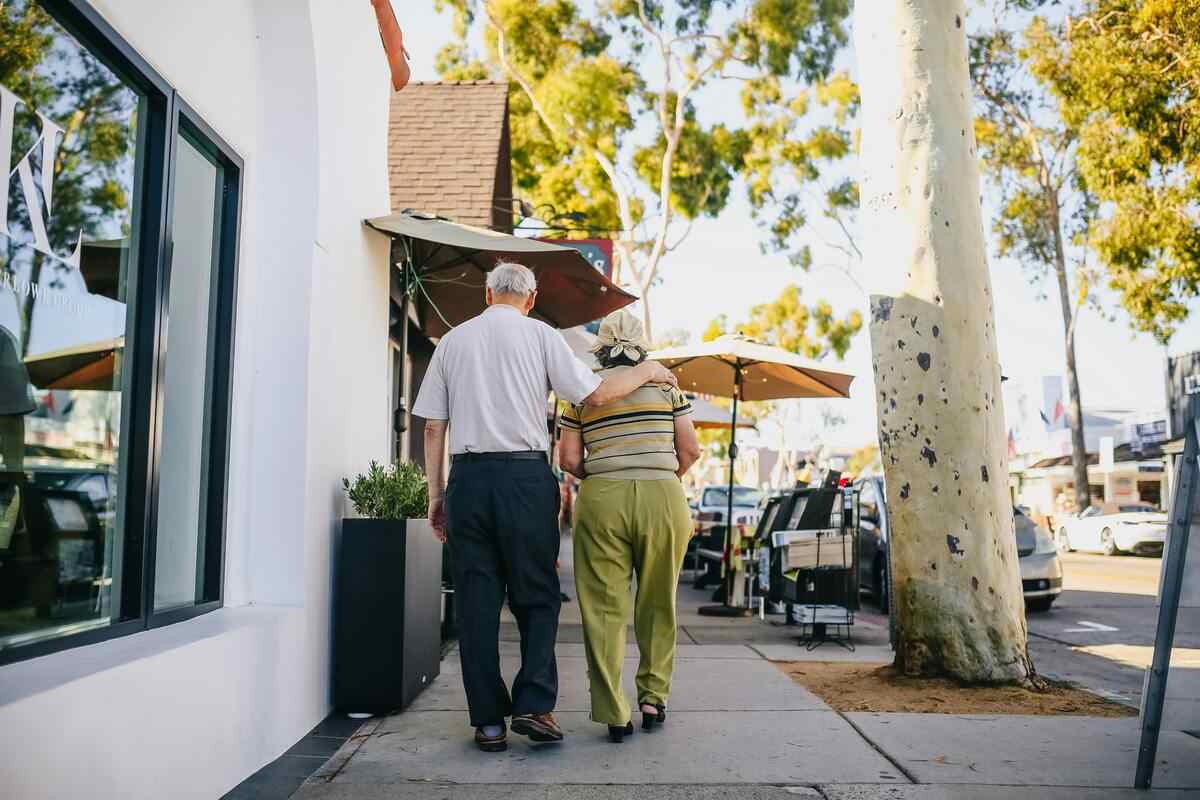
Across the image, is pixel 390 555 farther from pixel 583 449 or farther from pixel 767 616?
pixel 767 616

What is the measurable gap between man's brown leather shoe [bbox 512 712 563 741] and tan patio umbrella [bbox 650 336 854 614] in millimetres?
5607

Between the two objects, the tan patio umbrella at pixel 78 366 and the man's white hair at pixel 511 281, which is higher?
the man's white hair at pixel 511 281

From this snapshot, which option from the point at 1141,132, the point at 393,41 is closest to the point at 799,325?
the point at 1141,132

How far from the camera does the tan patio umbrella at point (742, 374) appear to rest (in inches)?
405

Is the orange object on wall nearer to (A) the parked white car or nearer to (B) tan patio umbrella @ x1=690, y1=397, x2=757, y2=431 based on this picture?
(B) tan patio umbrella @ x1=690, y1=397, x2=757, y2=431

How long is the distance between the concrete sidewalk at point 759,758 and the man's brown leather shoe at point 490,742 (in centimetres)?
5

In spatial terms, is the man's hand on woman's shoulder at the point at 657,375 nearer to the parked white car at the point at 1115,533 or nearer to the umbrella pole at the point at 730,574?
the umbrella pole at the point at 730,574

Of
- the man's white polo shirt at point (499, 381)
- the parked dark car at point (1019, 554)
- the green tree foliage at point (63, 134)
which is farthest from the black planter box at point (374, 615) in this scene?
the parked dark car at point (1019, 554)

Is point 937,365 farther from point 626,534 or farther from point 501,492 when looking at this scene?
point 501,492

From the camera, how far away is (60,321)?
3.58m

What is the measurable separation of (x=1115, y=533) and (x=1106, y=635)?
1686 centimetres

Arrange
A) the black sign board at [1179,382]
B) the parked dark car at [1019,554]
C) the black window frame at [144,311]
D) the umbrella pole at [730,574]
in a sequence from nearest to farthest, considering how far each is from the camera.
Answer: the black window frame at [144,311] < the umbrella pole at [730,574] < the parked dark car at [1019,554] < the black sign board at [1179,382]

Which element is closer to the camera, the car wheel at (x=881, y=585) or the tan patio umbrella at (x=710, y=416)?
the car wheel at (x=881, y=585)

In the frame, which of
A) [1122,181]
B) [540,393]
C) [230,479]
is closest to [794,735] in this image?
[540,393]
